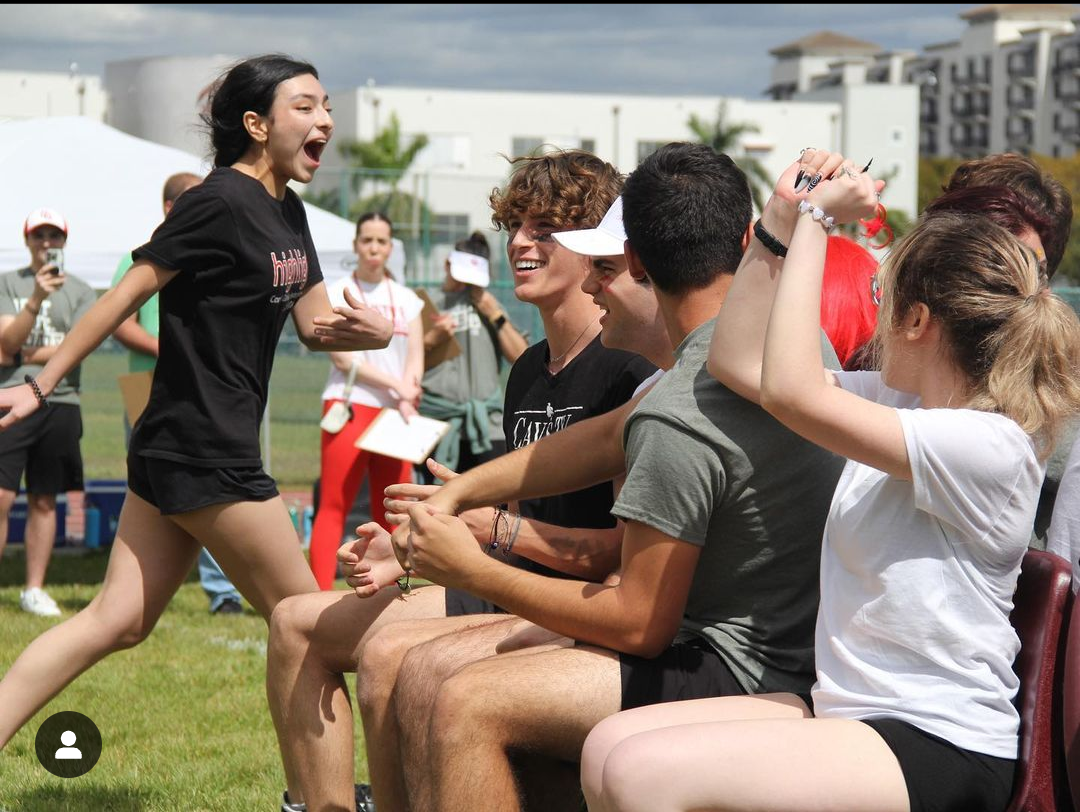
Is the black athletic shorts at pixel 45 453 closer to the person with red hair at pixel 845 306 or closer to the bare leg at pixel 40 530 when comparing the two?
the bare leg at pixel 40 530

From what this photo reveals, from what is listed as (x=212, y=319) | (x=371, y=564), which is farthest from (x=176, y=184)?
(x=371, y=564)

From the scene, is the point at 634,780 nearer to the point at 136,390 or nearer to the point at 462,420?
the point at 136,390

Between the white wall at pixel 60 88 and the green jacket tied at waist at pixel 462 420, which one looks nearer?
the green jacket tied at waist at pixel 462 420

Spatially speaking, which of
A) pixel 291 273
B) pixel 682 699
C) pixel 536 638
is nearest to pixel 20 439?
pixel 291 273

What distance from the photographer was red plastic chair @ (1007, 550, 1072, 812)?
7.82ft

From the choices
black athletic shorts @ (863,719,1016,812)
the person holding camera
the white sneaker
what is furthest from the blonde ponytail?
the white sneaker

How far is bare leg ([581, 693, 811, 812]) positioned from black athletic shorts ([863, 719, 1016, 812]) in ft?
0.82

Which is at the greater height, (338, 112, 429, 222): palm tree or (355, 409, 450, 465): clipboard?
(338, 112, 429, 222): palm tree

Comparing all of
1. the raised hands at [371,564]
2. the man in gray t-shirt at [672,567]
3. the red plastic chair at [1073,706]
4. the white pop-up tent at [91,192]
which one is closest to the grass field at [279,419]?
the white pop-up tent at [91,192]

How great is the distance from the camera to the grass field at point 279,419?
45.0 ft

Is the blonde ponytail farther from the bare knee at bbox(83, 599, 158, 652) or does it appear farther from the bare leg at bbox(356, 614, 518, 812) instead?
the bare knee at bbox(83, 599, 158, 652)

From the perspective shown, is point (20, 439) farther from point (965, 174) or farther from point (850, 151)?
point (850, 151)

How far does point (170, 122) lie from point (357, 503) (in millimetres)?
12742

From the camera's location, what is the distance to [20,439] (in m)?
7.36
